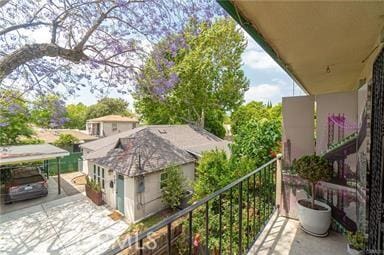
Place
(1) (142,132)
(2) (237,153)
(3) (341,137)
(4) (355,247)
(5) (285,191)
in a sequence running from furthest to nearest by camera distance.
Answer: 1. (1) (142,132)
2. (2) (237,153)
3. (5) (285,191)
4. (3) (341,137)
5. (4) (355,247)

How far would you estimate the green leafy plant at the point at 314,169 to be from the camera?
2.33m

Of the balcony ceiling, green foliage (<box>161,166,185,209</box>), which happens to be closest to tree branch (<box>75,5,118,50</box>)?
the balcony ceiling

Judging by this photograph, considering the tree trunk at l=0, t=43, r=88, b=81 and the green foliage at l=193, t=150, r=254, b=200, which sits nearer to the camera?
the tree trunk at l=0, t=43, r=88, b=81

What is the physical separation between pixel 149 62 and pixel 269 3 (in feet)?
14.2

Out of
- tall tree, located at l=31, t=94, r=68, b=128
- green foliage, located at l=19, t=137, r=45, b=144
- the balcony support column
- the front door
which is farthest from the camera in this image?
green foliage, located at l=19, t=137, r=45, b=144

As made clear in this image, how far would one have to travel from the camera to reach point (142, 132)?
1095 centimetres

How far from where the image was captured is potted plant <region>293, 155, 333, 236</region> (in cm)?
231

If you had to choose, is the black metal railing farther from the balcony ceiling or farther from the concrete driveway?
the concrete driveway

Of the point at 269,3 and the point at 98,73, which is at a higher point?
the point at 98,73

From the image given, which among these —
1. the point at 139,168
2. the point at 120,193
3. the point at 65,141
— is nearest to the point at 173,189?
the point at 139,168

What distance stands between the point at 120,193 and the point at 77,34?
595 cm

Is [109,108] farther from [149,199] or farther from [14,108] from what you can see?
[14,108]

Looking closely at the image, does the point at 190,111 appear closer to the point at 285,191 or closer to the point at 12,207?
the point at 12,207

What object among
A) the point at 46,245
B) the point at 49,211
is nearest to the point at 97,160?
the point at 49,211
